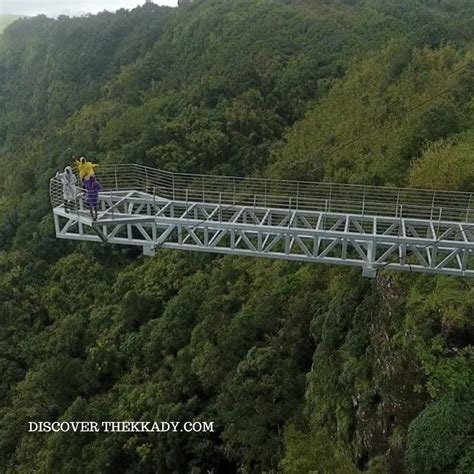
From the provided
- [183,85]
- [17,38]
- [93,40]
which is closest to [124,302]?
[183,85]

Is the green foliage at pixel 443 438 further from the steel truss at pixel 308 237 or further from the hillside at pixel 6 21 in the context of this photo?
the hillside at pixel 6 21

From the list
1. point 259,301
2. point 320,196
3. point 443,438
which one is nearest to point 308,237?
point 443,438

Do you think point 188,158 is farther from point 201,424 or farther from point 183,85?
point 201,424

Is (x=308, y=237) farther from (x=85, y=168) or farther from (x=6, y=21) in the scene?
(x=6, y=21)

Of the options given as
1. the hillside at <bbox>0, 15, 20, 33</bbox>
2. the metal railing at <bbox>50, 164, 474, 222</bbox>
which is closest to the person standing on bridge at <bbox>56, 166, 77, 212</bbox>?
the metal railing at <bbox>50, 164, 474, 222</bbox>

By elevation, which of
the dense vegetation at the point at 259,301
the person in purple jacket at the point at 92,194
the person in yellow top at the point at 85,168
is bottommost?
the dense vegetation at the point at 259,301

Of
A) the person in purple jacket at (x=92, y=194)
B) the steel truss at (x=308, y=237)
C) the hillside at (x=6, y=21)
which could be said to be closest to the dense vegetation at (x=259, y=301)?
the steel truss at (x=308, y=237)

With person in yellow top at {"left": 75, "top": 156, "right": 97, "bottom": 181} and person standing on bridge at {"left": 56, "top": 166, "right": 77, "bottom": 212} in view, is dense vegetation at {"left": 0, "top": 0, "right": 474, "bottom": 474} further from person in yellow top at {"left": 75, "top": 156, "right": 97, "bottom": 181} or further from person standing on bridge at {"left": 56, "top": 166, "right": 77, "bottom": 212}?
person in yellow top at {"left": 75, "top": 156, "right": 97, "bottom": 181}
